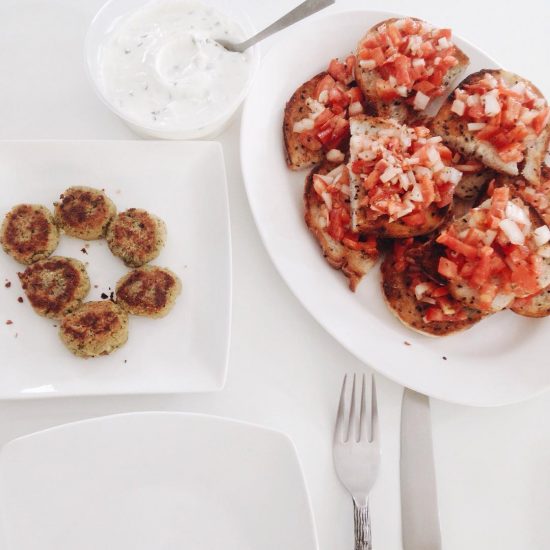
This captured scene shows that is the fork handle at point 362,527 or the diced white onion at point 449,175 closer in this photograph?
the fork handle at point 362,527

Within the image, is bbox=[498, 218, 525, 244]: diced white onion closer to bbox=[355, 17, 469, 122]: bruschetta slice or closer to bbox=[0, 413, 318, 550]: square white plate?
bbox=[355, 17, 469, 122]: bruschetta slice

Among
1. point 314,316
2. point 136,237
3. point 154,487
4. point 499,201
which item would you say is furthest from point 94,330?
point 499,201

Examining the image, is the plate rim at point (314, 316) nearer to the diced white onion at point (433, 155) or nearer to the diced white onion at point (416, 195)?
the diced white onion at point (416, 195)

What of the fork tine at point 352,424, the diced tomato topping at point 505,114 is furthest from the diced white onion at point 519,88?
the fork tine at point 352,424

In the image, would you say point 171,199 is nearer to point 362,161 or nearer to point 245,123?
point 245,123

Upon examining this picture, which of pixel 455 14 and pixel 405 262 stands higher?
pixel 455 14

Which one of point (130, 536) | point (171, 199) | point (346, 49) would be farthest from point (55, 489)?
point (346, 49)

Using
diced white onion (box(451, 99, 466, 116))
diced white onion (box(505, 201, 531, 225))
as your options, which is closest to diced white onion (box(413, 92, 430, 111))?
diced white onion (box(451, 99, 466, 116))
